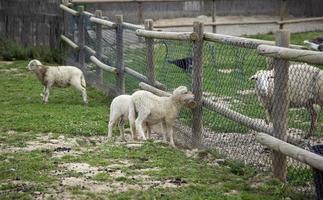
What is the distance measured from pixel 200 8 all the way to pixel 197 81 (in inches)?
614

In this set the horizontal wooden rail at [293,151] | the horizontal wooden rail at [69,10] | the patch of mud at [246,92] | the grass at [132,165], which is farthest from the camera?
the horizontal wooden rail at [69,10]

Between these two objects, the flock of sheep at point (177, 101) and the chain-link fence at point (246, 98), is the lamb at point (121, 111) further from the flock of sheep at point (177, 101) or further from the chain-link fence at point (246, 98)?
the chain-link fence at point (246, 98)

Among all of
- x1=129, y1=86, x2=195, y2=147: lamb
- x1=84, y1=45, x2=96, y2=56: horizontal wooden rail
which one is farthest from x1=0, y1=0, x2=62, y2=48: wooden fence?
x1=129, y1=86, x2=195, y2=147: lamb

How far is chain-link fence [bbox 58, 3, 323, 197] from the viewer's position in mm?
6320

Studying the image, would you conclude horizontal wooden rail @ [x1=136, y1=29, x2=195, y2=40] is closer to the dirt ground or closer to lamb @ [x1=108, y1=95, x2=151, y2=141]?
lamb @ [x1=108, y1=95, x2=151, y2=141]

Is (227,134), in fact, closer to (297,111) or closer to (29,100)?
(297,111)

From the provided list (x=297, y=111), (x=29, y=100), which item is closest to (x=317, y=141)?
(x=297, y=111)

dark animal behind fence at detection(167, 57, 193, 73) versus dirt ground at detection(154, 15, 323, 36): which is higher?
dark animal behind fence at detection(167, 57, 193, 73)

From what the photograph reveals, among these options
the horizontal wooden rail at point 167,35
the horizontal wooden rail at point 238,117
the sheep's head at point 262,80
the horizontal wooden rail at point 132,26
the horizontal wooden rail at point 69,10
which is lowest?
the horizontal wooden rail at point 238,117

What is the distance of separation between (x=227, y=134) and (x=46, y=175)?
2413mm

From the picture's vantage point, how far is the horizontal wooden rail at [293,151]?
525 cm

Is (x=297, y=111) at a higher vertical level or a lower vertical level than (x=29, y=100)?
higher

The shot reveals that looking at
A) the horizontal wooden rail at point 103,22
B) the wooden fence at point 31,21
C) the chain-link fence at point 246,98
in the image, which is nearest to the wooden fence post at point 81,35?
the horizontal wooden rail at point 103,22

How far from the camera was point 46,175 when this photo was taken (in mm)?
6535
